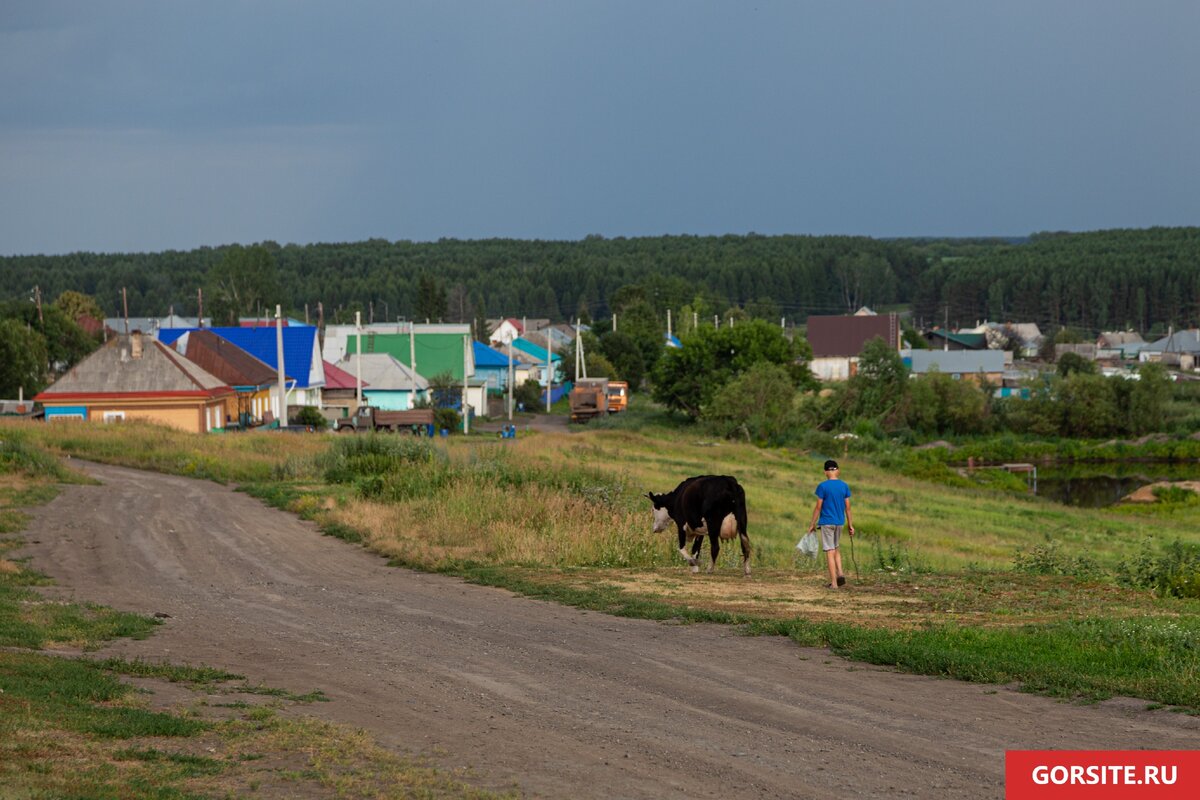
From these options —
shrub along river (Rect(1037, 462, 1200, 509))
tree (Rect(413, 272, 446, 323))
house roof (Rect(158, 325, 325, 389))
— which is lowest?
shrub along river (Rect(1037, 462, 1200, 509))

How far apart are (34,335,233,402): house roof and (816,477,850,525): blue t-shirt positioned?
4036 centimetres

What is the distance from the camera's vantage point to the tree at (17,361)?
253ft

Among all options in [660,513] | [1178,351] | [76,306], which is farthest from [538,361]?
[660,513]

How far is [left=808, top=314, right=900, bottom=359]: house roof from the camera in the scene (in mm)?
128750

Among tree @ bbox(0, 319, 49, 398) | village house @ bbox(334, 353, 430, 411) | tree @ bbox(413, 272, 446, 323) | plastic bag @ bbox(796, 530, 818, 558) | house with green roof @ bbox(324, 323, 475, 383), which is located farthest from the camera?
tree @ bbox(413, 272, 446, 323)

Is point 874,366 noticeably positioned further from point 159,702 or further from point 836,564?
point 159,702

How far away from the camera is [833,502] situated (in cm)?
1603

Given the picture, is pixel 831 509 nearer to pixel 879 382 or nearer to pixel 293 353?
pixel 293 353

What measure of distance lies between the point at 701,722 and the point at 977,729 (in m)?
2.02

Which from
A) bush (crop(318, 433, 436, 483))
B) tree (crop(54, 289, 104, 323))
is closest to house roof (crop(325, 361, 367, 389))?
bush (crop(318, 433, 436, 483))

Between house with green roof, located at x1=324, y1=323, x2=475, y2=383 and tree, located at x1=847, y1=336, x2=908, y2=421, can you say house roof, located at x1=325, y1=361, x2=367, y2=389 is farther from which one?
tree, located at x1=847, y1=336, x2=908, y2=421

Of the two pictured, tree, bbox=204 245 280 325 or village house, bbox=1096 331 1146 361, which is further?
tree, bbox=204 245 280 325

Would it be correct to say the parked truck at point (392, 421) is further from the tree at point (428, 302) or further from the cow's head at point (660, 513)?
the tree at point (428, 302)

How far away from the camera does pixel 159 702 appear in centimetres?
1020
